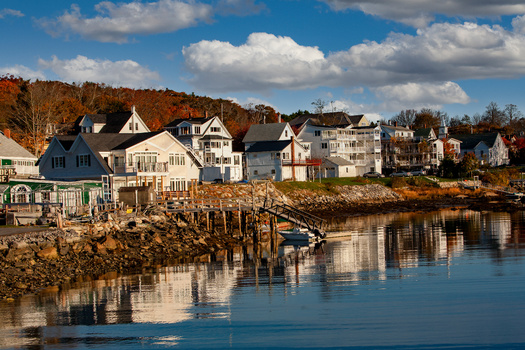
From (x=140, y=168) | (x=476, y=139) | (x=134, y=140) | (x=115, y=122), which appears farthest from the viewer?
(x=476, y=139)

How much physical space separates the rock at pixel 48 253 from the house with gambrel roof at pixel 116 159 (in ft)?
76.2

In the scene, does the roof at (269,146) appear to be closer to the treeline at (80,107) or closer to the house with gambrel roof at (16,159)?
the treeline at (80,107)

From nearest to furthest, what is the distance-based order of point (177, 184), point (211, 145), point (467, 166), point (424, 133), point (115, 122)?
1. point (177, 184)
2. point (115, 122)
3. point (211, 145)
4. point (467, 166)
5. point (424, 133)

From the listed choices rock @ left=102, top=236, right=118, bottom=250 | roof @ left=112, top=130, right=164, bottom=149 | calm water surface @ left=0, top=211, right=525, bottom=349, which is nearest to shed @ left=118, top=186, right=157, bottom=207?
roof @ left=112, top=130, right=164, bottom=149

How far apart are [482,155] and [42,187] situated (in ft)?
377

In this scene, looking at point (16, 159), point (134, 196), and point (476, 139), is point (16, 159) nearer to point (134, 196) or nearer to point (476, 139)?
point (134, 196)

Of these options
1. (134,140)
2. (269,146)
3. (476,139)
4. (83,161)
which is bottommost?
(83,161)

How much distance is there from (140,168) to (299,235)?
66.1 feet

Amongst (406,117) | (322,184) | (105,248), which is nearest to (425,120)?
(406,117)

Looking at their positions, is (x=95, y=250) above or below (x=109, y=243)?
below

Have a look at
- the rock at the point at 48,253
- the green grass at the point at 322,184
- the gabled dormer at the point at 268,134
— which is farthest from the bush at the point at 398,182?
the rock at the point at 48,253

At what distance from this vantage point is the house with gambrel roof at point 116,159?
57.1 meters

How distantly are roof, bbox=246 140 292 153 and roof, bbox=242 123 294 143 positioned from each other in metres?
3.43

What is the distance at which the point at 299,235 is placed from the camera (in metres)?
45.0
